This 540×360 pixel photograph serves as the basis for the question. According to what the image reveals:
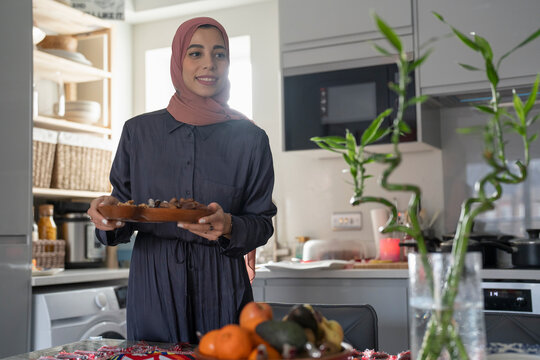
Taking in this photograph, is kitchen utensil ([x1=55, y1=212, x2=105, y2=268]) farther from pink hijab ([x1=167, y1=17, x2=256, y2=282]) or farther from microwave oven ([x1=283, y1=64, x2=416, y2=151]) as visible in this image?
pink hijab ([x1=167, y1=17, x2=256, y2=282])

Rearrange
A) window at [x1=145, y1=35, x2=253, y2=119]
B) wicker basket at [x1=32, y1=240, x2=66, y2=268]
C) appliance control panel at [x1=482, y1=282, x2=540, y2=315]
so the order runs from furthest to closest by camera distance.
Answer: 1. window at [x1=145, y1=35, x2=253, y2=119]
2. wicker basket at [x1=32, y1=240, x2=66, y2=268]
3. appliance control panel at [x1=482, y1=282, x2=540, y2=315]

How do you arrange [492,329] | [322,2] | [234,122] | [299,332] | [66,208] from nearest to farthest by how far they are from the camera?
[299,332] → [492,329] → [234,122] → [322,2] → [66,208]

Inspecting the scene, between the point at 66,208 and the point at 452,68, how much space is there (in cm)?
216

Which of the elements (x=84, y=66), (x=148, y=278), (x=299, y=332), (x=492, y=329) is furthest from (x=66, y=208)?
(x=299, y=332)

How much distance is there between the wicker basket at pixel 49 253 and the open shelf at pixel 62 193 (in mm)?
253

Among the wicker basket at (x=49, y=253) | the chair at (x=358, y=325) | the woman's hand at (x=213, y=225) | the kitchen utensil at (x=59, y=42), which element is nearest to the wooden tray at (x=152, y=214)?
the woman's hand at (x=213, y=225)

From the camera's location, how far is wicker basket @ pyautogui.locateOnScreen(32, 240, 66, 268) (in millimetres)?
3133

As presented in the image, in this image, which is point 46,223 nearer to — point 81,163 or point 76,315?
point 81,163

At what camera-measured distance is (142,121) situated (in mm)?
1724

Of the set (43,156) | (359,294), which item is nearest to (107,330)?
(43,156)

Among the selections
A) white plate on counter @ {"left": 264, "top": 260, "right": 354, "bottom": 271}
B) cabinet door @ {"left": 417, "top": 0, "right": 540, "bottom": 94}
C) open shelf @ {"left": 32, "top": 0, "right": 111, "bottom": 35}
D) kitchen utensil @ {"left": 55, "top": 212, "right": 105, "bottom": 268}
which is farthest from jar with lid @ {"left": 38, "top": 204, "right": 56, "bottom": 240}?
cabinet door @ {"left": 417, "top": 0, "right": 540, "bottom": 94}

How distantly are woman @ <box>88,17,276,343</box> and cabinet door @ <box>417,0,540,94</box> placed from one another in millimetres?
1402

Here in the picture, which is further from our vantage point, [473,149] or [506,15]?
[473,149]

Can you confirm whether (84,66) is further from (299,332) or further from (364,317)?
(299,332)
